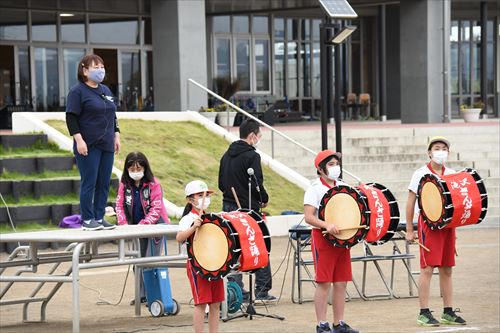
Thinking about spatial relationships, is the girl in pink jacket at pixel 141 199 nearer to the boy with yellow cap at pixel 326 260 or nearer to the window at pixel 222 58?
the boy with yellow cap at pixel 326 260

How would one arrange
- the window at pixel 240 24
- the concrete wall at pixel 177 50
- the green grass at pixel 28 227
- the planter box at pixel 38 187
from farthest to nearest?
the window at pixel 240 24
the concrete wall at pixel 177 50
the planter box at pixel 38 187
the green grass at pixel 28 227

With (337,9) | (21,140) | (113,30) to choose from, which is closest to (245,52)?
(113,30)

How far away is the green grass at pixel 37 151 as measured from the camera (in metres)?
20.8

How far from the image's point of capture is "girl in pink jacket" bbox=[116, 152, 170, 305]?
38.4 ft

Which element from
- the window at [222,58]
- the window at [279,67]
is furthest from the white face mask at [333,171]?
the window at [279,67]

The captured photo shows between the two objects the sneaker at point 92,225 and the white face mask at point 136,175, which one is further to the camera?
the white face mask at point 136,175

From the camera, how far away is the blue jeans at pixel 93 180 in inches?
427

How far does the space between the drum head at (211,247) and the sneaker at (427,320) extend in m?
2.56

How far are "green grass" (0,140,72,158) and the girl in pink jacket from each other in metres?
9.08

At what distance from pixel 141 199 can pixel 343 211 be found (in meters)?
2.65

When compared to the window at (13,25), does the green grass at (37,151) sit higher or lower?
lower

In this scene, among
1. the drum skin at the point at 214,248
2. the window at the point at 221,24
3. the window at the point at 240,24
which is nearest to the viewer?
the drum skin at the point at 214,248

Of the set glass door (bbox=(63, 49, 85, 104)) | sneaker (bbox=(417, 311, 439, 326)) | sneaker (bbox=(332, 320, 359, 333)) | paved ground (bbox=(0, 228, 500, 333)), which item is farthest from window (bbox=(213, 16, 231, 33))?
sneaker (bbox=(332, 320, 359, 333))

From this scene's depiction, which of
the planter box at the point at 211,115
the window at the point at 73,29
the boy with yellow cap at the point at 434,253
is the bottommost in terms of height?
the boy with yellow cap at the point at 434,253
